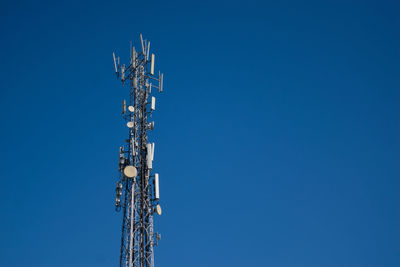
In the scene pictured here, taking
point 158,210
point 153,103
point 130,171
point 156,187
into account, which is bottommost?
point 158,210

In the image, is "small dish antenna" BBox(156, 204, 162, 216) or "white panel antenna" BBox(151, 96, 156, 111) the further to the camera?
"white panel antenna" BBox(151, 96, 156, 111)

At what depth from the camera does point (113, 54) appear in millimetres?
26734

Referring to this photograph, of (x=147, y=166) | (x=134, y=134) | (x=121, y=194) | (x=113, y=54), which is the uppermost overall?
(x=113, y=54)

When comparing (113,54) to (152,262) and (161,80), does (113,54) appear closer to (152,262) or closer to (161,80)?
(161,80)

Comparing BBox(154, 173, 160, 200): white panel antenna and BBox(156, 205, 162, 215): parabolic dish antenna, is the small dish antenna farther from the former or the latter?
BBox(154, 173, 160, 200): white panel antenna

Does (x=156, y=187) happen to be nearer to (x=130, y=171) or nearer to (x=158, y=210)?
(x=158, y=210)

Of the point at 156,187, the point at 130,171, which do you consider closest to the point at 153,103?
the point at 130,171

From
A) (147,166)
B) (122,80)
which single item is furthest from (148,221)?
(122,80)

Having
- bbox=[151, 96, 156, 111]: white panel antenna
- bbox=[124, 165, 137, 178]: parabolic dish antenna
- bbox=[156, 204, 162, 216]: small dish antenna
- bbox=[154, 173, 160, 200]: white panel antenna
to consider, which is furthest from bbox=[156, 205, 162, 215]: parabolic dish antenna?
bbox=[151, 96, 156, 111]: white panel antenna

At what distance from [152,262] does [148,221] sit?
83.4 inches

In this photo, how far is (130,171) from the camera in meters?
22.1

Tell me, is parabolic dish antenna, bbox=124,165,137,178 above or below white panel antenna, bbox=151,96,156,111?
below

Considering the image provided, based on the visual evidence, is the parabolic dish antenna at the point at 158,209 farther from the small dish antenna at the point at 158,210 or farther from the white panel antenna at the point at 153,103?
the white panel antenna at the point at 153,103

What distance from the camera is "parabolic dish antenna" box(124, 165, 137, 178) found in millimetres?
22047
